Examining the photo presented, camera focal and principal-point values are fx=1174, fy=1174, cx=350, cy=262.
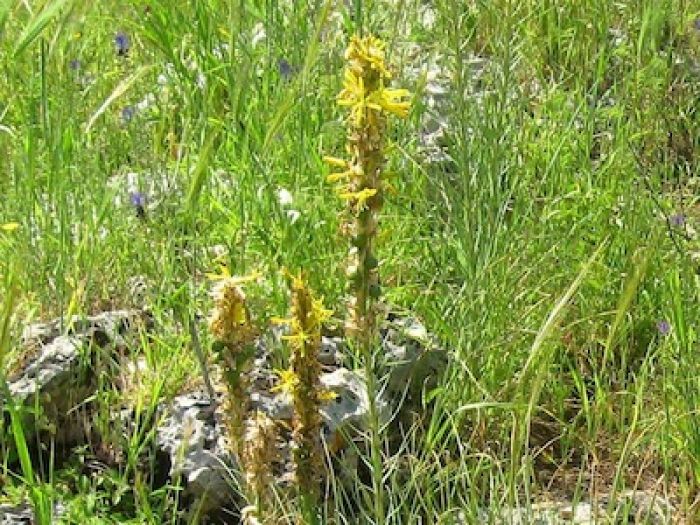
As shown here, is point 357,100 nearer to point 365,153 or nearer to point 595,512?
point 365,153

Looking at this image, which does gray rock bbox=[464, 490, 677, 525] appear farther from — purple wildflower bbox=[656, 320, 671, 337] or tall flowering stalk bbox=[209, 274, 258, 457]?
tall flowering stalk bbox=[209, 274, 258, 457]

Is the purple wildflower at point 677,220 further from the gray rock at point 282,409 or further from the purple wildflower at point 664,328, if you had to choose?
the gray rock at point 282,409

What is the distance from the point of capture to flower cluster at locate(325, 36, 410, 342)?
1.32 metres

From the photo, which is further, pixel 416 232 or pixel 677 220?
pixel 677 220

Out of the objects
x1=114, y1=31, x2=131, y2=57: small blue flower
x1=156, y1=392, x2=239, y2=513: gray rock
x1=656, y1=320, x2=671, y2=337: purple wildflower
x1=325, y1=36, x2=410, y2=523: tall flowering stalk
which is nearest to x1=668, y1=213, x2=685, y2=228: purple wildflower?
x1=656, y1=320, x2=671, y2=337: purple wildflower

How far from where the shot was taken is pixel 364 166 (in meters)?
1.33

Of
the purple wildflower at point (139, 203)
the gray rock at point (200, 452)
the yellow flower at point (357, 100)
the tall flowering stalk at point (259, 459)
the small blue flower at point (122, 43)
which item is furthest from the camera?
the small blue flower at point (122, 43)

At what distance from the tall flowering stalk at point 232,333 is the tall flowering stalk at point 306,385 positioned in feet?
0.17

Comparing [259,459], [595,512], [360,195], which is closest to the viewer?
[360,195]

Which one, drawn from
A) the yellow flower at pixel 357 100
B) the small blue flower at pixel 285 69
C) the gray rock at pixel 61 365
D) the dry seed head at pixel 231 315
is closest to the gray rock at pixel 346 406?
the gray rock at pixel 61 365

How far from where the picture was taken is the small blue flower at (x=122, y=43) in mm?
3086

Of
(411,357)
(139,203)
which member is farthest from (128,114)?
(411,357)

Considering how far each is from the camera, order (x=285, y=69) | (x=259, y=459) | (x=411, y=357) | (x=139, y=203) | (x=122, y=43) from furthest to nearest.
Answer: (x=122, y=43), (x=285, y=69), (x=139, y=203), (x=411, y=357), (x=259, y=459)

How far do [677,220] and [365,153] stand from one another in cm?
130
